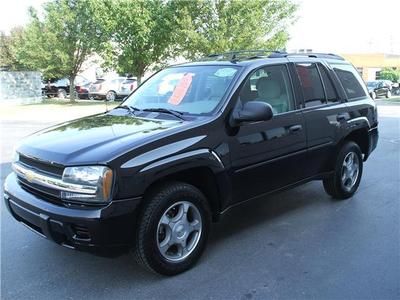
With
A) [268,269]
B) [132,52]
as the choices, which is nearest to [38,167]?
[268,269]

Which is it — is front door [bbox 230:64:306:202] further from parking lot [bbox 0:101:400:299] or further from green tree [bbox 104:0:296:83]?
green tree [bbox 104:0:296:83]

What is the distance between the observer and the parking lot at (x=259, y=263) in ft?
11.4

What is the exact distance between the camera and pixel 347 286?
3537 millimetres

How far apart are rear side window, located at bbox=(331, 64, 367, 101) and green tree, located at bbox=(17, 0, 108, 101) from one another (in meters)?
20.1

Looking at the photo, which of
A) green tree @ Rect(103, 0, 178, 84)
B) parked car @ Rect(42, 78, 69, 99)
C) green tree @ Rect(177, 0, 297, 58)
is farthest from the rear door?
parked car @ Rect(42, 78, 69, 99)

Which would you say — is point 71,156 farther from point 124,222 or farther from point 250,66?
point 250,66

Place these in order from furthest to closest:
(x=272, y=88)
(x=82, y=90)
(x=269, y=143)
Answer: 1. (x=82, y=90)
2. (x=272, y=88)
3. (x=269, y=143)

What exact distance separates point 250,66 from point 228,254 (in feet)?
5.98

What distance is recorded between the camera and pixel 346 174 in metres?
5.77

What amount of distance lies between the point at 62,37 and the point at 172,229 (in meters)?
24.4

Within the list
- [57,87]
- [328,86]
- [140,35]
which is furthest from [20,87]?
[328,86]

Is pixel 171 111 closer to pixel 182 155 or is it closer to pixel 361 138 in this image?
pixel 182 155

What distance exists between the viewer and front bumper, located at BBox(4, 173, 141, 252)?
3223 millimetres

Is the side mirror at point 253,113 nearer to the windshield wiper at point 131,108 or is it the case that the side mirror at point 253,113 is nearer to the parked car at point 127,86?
the windshield wiper at point 131,108
